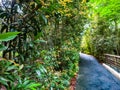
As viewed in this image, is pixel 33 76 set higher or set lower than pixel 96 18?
lower

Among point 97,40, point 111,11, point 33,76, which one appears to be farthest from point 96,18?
point 33,76

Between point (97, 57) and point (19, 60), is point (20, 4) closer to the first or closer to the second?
point (19, 60)

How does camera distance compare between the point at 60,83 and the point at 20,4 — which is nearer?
the point at 20,4

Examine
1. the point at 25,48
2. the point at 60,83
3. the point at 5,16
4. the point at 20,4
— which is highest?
the point at 20,4

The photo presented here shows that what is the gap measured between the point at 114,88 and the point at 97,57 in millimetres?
9899

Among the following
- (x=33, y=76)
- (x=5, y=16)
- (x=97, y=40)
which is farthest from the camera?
(x=97, y=40)

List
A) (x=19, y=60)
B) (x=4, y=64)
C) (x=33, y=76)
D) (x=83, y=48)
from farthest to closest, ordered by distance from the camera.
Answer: (x=83, y=48)
(x=33, y=76)
(x=19, y=60)
(x=4, y=64)

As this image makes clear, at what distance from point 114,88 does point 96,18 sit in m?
10.5

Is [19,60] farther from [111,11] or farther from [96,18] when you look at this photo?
[96,18]

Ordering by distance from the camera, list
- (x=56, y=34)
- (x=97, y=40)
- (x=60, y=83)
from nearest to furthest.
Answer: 1. (x=60, y=83)
2. (x=56, y=34)
3. (x=97, y=40)

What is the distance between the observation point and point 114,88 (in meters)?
7.12

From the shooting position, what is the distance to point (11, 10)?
2.66 m

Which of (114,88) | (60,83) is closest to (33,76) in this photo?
(60,83)

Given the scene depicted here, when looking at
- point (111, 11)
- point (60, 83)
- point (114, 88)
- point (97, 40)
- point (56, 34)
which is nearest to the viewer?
point (60, 83)
